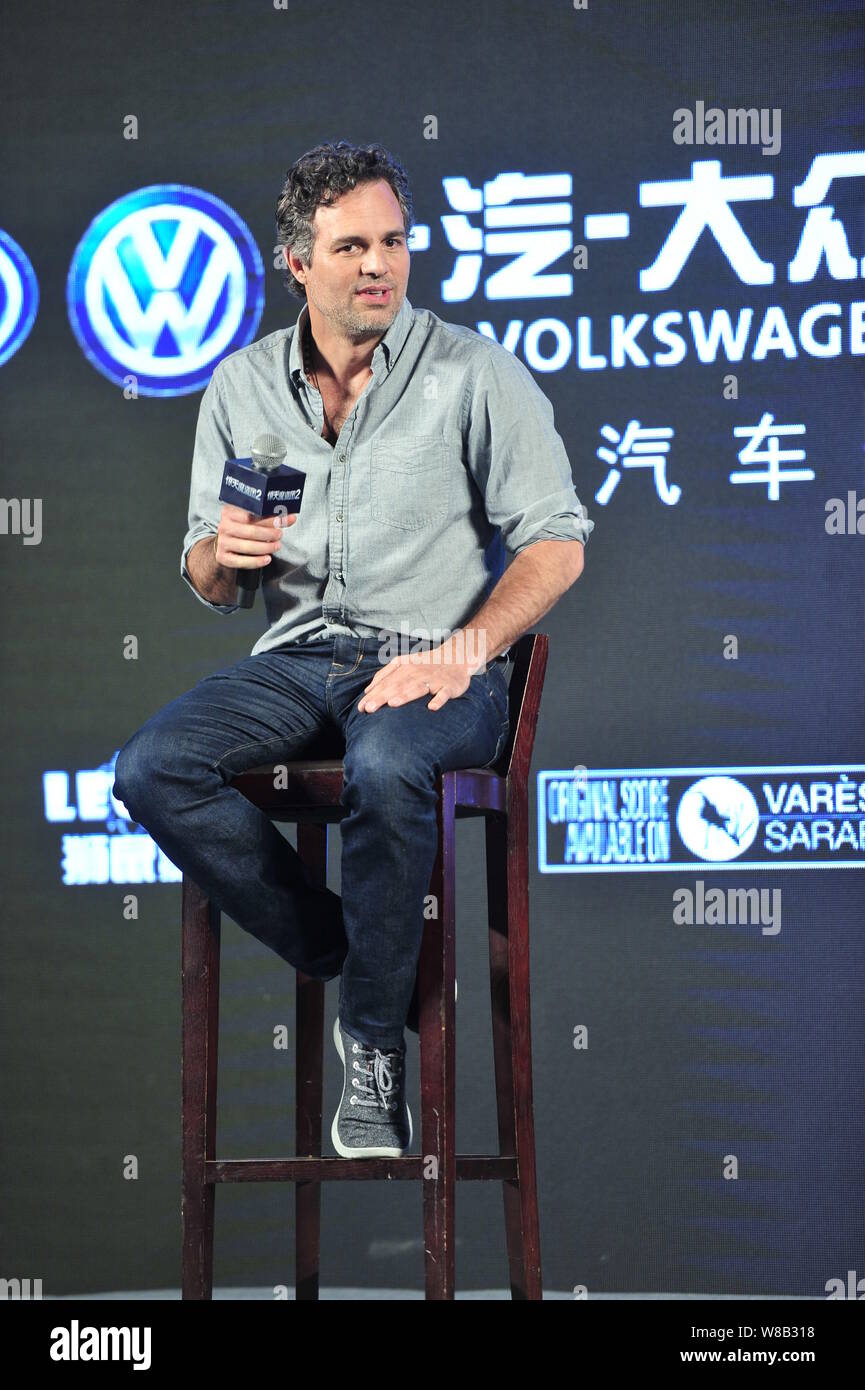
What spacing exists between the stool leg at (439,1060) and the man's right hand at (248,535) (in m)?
0.39

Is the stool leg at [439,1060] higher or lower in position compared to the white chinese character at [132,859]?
lower

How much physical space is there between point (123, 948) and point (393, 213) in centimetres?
183

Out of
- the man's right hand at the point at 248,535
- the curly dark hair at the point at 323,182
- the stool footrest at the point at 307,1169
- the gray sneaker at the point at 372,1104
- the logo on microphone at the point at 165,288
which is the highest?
the logo on microphone at the point at 165,288

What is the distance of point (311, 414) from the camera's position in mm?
2180

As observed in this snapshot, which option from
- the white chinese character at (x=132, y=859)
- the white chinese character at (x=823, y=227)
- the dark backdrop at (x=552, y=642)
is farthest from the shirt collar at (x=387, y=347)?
the white chinese character at (x=132, y=859)

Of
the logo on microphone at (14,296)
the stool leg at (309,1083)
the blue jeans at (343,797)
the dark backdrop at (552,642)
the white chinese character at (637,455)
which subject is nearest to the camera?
the blue jeans at (343,797)

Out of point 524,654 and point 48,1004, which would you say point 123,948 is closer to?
point 48,1004

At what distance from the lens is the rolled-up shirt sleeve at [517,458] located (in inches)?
→ 79.8

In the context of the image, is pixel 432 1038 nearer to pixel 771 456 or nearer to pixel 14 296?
pixel 771 456

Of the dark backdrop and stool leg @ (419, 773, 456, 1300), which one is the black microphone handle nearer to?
stool leg @ (419, 773, 456, 1300)

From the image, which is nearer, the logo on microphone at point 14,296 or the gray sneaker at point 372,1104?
the gray sneaker at point 372,1104

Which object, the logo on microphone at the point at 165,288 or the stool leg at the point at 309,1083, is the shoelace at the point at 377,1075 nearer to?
A: the stool leg at the point at 309,1083

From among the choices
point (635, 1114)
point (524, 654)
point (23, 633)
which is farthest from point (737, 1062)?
point (23, 633)

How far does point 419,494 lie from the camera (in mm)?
2074
